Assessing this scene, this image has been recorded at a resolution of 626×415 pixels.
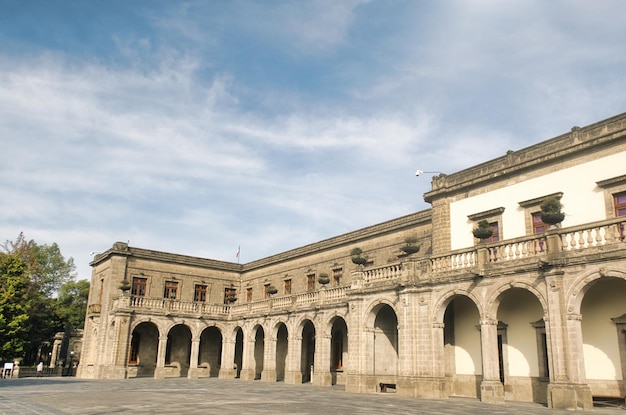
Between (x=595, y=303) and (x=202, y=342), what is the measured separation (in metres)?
30.3

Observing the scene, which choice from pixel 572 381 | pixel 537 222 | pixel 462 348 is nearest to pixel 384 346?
pixel 462 348

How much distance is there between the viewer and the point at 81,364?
3831 centimetres

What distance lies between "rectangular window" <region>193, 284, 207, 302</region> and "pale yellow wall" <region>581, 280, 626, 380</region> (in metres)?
30.3

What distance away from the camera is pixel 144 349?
1485 inches

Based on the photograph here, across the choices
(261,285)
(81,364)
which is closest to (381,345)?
(261,285)

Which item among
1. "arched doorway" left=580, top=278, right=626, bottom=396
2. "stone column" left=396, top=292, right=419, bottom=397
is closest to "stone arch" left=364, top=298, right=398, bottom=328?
"stone column" left=396, top=292, right=419, bottom=397

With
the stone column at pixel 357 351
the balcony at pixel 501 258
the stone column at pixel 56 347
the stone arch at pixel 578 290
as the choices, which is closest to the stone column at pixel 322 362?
the balcony at pixel 501 258

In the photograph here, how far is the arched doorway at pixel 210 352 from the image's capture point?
40219 mm

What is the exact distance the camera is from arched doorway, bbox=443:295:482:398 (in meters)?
20.1

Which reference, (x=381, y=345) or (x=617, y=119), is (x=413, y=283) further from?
(x=617, y=119)

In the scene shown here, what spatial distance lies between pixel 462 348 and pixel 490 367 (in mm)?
3547

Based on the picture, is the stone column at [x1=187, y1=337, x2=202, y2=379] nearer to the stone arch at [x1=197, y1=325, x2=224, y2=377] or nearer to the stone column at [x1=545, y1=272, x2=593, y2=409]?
the stone arch at [x1=197, y1=325, x2=224, y2=377]

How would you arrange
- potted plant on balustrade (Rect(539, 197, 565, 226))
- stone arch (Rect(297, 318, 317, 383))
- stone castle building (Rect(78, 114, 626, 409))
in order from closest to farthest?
stone castle building (Rect(78, 114, 626, 409)), potted plant on balustrade (Rect(539, 197, 565, 226)), stone arch (Rect(297, 318, 317, 383))

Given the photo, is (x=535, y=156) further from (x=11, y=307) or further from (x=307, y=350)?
(x=11, y=307)
